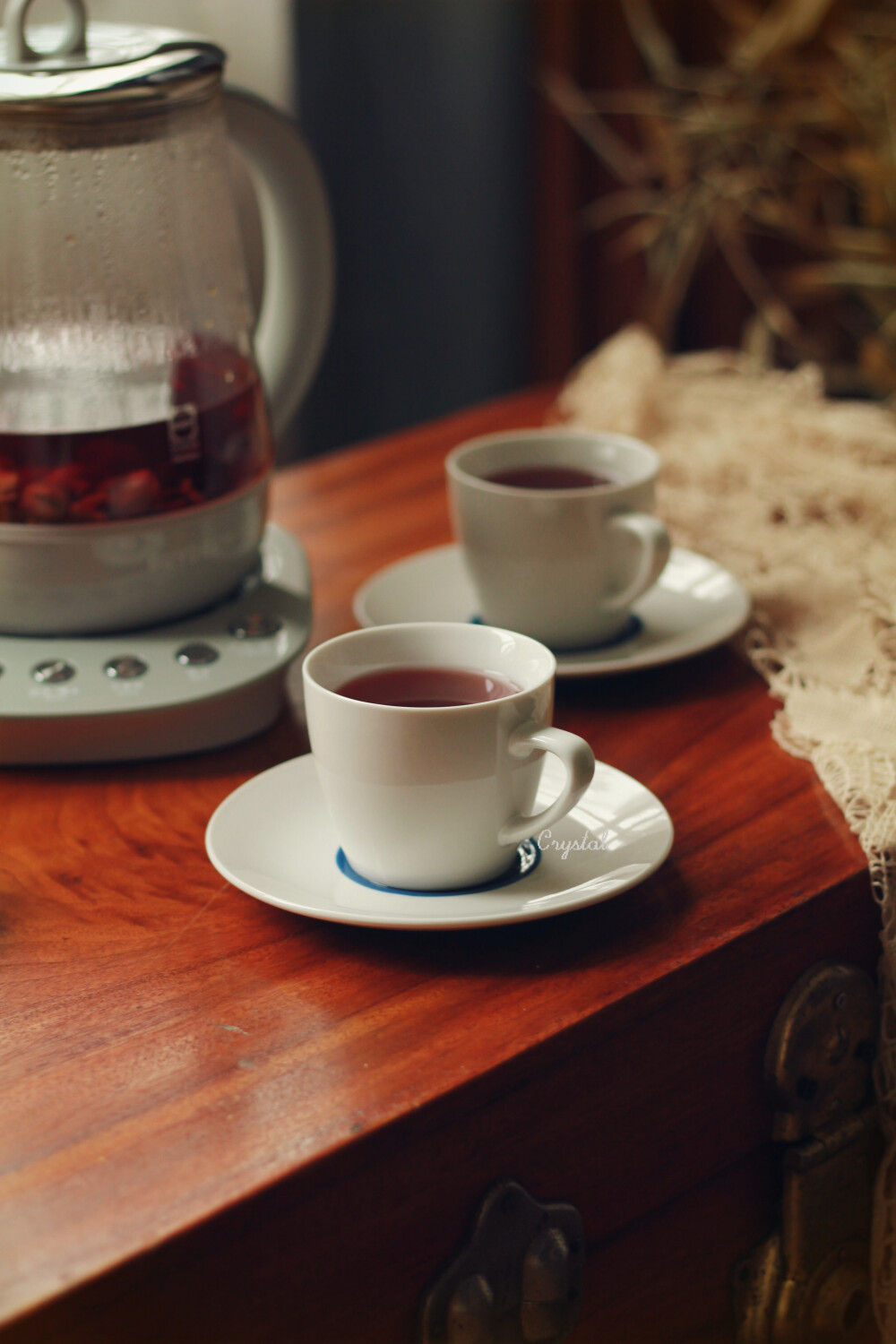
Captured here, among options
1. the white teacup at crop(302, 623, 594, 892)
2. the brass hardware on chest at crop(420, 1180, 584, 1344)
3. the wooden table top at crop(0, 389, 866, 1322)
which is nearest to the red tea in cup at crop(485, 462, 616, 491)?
the wooden table top at crop(0, 389, 866, 1322)

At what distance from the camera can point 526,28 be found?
77.3 inches

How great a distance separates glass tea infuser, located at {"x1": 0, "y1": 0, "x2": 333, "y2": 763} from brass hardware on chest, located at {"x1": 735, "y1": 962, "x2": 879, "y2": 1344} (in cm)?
27

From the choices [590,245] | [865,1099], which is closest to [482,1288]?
[865,1099]

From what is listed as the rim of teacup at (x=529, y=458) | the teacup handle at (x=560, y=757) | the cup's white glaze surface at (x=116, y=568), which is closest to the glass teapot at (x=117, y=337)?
the cup's white glaze surface at (x=116, y=568)

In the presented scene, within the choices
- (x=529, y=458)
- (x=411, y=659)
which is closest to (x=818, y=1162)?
(x=411, y=659)

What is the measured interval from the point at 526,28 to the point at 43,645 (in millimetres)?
1718

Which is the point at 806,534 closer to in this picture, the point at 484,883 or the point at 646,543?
the point at 646,543

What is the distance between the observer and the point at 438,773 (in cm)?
43

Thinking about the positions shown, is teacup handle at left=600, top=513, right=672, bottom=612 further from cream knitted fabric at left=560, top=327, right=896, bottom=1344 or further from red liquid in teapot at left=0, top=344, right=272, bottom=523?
red liquid in teapot at left=0, top=344, right=272, bottom=523

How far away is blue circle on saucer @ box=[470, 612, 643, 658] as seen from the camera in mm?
649

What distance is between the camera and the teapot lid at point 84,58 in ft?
1.73

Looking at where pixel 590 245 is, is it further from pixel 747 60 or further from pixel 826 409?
pixel 826 409

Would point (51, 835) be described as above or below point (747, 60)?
below

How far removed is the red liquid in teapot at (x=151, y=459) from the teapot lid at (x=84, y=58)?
0.12 metres
